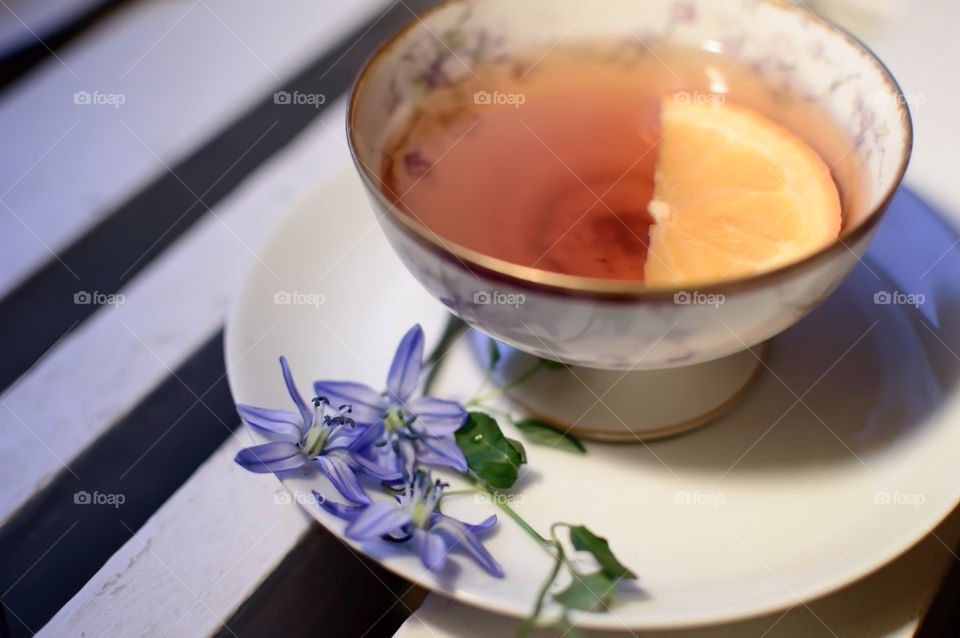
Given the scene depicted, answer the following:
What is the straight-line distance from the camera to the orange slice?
0.70 m

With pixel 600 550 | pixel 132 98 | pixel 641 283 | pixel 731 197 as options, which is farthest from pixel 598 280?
pixel 132 98

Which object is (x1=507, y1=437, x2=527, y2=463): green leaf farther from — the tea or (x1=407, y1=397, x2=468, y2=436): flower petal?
the tea

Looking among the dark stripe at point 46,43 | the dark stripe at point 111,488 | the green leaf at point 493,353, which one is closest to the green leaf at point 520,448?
the green leaf at point 493,353

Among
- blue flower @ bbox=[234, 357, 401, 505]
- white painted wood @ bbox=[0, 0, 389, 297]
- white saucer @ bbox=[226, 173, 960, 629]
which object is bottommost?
white saucer @ bbox=[226, 173, 960, 629]

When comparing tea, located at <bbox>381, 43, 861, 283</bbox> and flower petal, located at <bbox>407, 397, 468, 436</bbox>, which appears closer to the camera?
flower petal, located at <bbox>407, 397, 468, 436</bbox>

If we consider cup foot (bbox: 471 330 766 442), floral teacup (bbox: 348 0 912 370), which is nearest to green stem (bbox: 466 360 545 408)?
cup foot (bbox: 471 330 766 442)

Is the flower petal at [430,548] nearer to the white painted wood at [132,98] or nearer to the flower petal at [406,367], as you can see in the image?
the flower petal at [406,367]

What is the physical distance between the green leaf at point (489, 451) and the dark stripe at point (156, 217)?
0.46m

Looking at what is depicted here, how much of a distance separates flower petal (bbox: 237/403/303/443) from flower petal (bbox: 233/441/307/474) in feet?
0.05

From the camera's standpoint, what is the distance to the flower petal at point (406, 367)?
67 cm

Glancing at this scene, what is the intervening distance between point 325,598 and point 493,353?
26cm

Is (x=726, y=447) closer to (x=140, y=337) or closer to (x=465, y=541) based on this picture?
(x=465, y=541)

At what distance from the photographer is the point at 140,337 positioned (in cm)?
83

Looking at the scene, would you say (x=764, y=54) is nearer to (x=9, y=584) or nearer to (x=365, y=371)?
(x=365, y=371)
